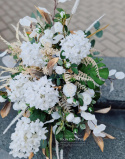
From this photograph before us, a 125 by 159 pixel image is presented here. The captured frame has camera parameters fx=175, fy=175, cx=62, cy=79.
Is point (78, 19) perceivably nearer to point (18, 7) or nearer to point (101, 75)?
point (18, 7)

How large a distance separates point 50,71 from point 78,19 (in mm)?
→ 2475

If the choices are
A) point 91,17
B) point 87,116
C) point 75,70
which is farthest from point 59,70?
point 91,17

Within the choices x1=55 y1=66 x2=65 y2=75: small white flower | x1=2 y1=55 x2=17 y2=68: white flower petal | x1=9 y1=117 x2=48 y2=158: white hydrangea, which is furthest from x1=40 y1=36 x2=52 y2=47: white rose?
x1=9 y1=117 x2=48 y2=158: white hydrangea

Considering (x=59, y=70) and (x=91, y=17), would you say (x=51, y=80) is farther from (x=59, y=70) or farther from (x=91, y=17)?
(x=91, y=17)

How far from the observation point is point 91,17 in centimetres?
325

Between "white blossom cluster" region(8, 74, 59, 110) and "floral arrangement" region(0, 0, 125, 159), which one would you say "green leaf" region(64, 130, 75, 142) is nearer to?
"floral arrangement" region(0, 0, 125, 159)

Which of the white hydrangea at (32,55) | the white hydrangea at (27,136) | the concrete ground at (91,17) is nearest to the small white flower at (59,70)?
the white hydrangea at (32,55)

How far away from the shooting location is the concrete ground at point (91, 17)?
279 cm

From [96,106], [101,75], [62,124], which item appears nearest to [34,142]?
[62,124]

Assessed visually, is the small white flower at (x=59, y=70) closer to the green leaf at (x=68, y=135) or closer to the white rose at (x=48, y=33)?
the white rose at (x=48, y=33)

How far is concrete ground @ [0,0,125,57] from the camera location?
9.14 ft

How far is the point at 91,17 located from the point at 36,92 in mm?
2725

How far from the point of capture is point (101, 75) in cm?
110

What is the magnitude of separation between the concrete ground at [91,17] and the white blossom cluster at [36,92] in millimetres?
1823
